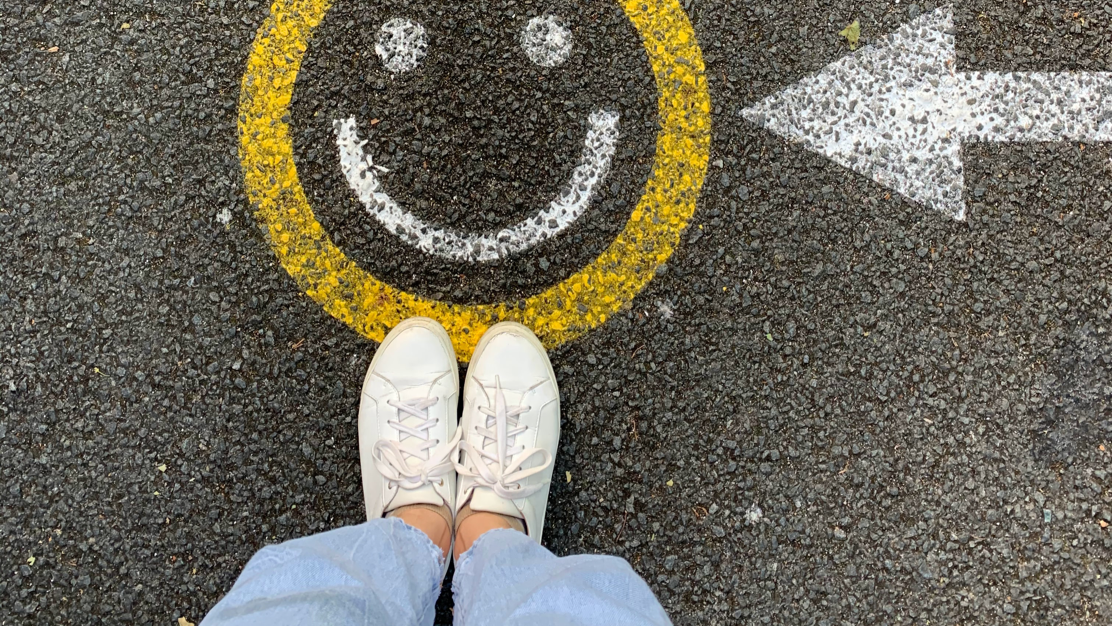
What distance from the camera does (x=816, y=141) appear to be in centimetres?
189

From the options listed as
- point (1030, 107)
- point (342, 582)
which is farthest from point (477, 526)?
point (1030, 107)

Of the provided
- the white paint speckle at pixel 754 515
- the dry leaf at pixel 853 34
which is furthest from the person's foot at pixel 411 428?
the dry leaf at pixel 853 34

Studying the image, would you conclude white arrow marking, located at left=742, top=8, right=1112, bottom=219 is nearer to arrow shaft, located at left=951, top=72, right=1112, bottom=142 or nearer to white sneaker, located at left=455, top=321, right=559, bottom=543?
arrow shaft, located at left=951, top=72, right=1112, bottom=142

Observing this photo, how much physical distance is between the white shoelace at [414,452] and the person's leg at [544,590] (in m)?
0.31

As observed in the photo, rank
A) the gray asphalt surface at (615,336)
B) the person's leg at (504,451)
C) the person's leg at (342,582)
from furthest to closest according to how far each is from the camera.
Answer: the gray asphalt surface at (615,336) < the person's leg at (504,451) < the person's leg at (342,582)

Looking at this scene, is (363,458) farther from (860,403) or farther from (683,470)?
(860,403)

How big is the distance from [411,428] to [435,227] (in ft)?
1.91

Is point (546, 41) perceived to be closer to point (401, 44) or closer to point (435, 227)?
point (401, 44)

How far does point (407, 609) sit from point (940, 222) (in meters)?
1.75

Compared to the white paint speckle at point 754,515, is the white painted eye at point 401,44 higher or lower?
higher

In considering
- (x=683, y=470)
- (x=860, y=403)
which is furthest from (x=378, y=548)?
(x=860, y=403)

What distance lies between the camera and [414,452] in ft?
6.24

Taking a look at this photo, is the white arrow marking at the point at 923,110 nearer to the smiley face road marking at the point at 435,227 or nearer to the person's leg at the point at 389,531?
the smiley face road marking at the point at 435,227

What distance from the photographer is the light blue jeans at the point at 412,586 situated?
1.33 metres
